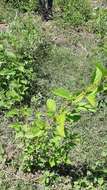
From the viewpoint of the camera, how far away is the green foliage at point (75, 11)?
28.3ft

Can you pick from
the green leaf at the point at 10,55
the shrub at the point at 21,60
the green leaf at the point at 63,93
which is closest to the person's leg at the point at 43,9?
the shrub at the point at 21,60

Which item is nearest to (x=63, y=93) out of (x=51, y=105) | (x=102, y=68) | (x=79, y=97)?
(x=79, y=97)

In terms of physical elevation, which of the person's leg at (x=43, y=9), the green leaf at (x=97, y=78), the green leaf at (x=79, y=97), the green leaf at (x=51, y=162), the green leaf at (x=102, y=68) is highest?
the green leaf at (x=102, y=68)

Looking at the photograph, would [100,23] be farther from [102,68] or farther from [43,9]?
[102,68]

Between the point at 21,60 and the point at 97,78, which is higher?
the point at 97,78

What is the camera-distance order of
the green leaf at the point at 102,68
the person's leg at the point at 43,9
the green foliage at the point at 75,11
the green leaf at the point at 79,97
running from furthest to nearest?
the person's leg at the point at 43,9 → the green foliage at the point at 75,11 → the green leaf at the point at 79,97 → the green leaf at the point at 102,68

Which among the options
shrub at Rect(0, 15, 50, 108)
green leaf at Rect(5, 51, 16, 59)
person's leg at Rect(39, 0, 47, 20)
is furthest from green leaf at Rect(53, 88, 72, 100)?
person's leg at Rect(39, 0, 47, 20)

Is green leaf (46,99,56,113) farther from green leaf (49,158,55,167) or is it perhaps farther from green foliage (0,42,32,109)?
green foliage (0,42,32,109)

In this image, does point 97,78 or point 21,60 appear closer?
point 97,78

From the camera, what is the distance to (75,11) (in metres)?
8.91

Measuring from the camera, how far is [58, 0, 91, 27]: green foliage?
864cm

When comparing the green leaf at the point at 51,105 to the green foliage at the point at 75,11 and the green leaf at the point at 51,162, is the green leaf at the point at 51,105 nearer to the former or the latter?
the green leaf at the point at 51,162

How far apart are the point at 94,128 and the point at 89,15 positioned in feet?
14.8

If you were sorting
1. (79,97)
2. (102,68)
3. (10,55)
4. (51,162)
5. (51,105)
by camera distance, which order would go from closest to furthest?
(102,68) → (79,97) → (51,105) → (51,162) → (10,55)
